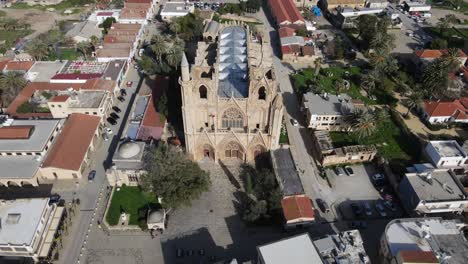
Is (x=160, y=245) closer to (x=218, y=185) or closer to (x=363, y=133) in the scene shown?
(x=218, y=185)

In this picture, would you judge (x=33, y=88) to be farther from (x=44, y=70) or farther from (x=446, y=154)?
(x=446, y=154)

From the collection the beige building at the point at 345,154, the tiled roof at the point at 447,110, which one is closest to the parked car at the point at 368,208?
the beige building at the point at 345,154

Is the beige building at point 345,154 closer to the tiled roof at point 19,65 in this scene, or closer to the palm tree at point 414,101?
the palm tree at point 414,101

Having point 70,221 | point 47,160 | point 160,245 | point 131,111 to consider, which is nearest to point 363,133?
point 160,245

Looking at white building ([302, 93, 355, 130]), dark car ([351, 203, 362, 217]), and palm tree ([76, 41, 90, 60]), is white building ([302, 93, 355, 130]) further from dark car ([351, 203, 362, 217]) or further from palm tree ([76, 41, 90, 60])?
palm tree ([76, 41, 90, 60])

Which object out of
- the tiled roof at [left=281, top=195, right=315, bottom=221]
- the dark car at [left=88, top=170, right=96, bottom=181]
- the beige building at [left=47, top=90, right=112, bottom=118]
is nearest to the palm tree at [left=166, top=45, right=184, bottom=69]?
the beige building at [left=47, top=90, right=112, bottom=118]

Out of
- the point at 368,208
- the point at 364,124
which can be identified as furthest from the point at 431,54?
the point at 368,208

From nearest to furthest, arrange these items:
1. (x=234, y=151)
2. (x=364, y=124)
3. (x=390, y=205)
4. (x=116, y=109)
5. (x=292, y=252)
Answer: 1. (x=292, y=252)
2. (x=390, y=205)
3. (x=234, y=151)
4. (x=364, y=124)
5. (x=116, y=109)
